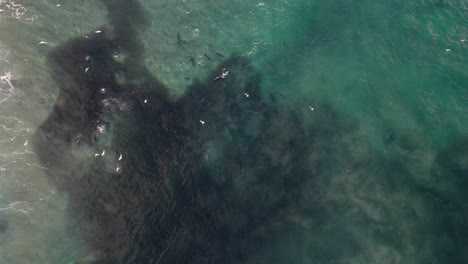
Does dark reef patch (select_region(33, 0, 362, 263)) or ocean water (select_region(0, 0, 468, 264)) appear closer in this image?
dark reef patch (select_region(33, 0, 362, 263))

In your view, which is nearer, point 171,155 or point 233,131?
point 171,155

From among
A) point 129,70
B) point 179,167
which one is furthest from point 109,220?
point 129,70

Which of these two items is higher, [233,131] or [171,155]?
[233,131]

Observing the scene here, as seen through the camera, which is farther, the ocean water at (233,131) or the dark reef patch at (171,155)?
the ocean water at (233,131)
